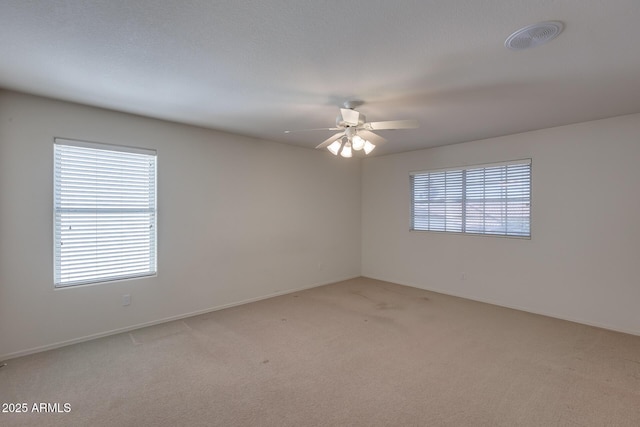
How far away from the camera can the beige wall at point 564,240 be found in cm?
349

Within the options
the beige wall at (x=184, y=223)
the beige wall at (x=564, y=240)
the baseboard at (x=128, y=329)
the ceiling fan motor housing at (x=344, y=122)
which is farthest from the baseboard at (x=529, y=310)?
the ceiling fan motor housing at (x=344, y=122)

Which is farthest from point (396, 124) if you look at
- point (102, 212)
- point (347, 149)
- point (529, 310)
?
point (529, 310)

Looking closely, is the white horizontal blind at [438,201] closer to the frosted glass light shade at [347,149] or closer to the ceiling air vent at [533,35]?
the frosted glass light shade at [347,149]

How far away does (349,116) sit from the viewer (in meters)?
2.64

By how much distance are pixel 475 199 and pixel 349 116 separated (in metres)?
3.10

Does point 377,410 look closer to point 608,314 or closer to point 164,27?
point 164,27

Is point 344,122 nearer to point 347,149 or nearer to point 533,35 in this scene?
point 347,149

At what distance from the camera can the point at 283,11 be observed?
1.65 m

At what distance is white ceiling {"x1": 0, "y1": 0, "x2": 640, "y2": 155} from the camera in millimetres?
1656

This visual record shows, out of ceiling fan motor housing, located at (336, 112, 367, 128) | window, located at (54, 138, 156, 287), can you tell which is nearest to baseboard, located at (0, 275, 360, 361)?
window, located at (54, 138, 156, 287)

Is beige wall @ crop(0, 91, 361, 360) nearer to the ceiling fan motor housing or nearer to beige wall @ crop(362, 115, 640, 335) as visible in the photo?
beige wall @ crop(362, 115, 640, 335)

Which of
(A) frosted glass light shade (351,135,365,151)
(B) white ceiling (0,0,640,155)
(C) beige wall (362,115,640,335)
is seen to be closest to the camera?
(B) white ceiling (0,0,640,155)

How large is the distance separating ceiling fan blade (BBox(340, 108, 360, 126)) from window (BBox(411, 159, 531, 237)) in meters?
2.89

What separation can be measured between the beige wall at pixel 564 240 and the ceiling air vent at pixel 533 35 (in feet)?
8.50
